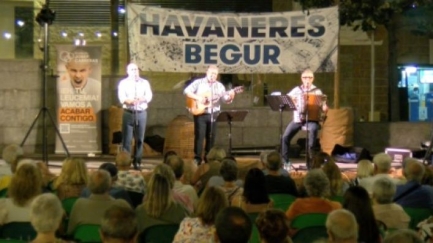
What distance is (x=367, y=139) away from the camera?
1546cm

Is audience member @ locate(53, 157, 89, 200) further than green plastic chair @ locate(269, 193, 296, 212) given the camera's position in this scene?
Yes

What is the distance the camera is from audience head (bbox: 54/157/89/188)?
7.12 meters

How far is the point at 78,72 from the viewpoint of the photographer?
14242 millimetres

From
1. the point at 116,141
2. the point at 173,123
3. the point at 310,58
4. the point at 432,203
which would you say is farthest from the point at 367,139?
the point at 432,203

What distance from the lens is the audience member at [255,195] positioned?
6488 mm

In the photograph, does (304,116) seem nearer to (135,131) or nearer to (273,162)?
(135,131)

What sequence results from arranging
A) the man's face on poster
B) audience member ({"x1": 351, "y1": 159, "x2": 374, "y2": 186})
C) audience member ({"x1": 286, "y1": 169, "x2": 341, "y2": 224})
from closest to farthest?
audience member ({"x1": 286, "y1": 169, "x2": 341, "y2": 224}) → audience member ({"x1": 351, "y1": 159, "x2": 374, "y2": 186}) → the man's face on poster

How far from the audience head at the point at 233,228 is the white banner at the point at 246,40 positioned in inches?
368

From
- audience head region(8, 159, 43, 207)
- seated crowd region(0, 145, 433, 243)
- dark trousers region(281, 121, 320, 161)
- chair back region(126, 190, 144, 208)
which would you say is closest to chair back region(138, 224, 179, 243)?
seated crowd region(0, 145, 433, 243)

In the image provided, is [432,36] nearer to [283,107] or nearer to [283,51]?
[283,51]

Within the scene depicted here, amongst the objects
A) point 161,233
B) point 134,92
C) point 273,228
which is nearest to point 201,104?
point 134,92

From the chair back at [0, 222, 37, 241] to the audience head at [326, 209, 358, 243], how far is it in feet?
6.72

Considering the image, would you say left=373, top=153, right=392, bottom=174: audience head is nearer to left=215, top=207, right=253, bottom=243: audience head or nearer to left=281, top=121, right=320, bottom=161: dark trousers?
left=215, top=207, right=253, bottom=243: audience head

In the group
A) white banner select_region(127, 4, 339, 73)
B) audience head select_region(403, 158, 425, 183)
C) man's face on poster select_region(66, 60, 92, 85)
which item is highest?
white banner select_region(127, 4, 339, 73)
